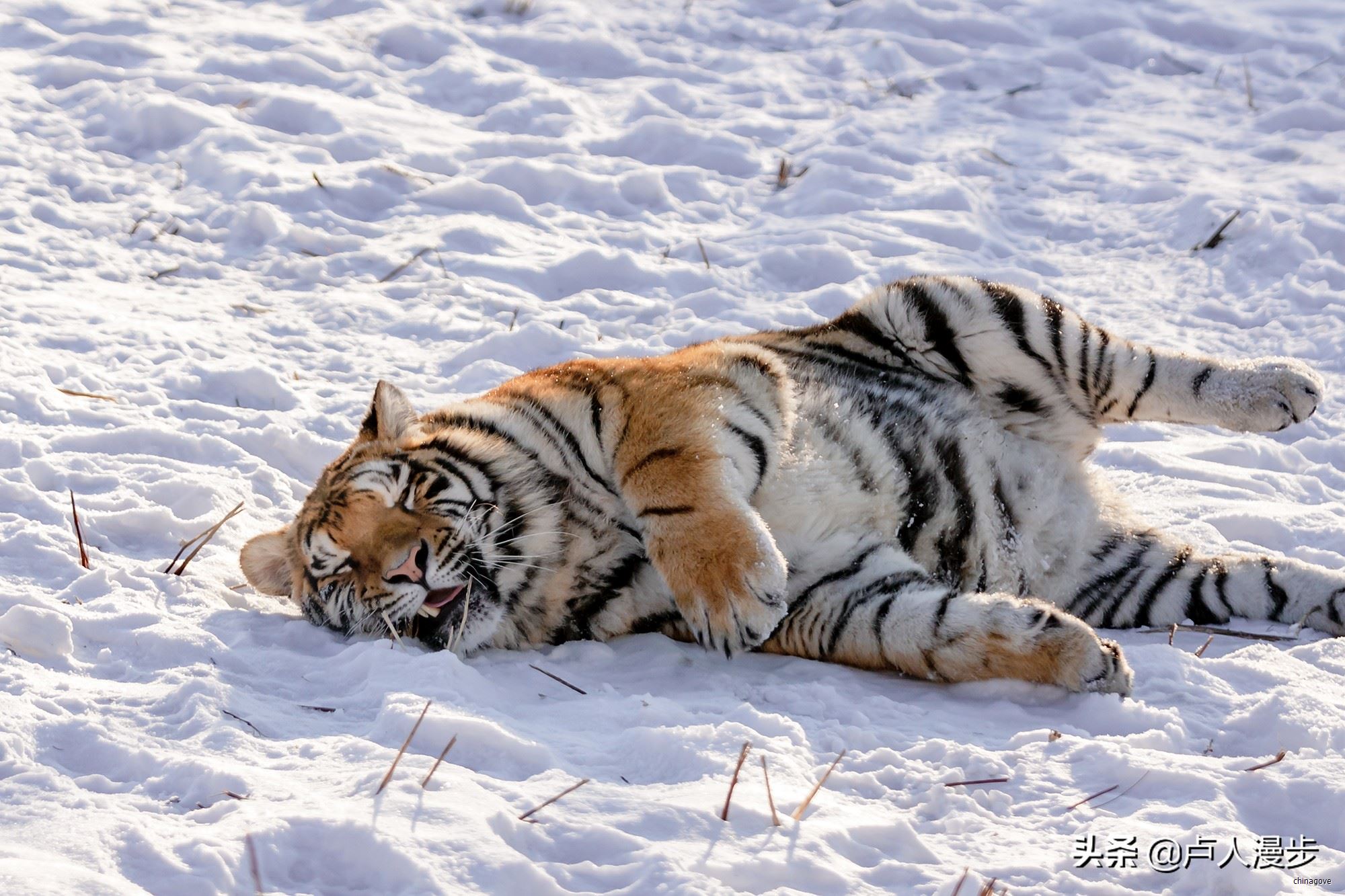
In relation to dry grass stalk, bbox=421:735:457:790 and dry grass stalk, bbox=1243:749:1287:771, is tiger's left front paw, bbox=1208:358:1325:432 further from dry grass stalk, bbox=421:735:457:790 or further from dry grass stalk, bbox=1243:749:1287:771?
dry grass stalk, bbox=421:735:457:790

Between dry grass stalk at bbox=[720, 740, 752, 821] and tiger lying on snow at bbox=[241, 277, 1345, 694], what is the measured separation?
0.52 meters

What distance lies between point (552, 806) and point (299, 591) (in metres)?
1.18

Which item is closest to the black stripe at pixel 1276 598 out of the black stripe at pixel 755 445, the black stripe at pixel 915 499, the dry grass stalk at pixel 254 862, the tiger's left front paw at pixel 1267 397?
the tiger's left front paw at pixel 1267 397

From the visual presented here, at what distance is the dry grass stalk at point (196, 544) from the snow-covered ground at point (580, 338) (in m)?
0.07

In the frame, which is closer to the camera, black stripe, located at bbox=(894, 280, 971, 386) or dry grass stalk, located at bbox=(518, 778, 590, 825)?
dry grass stalk, located at bbox=(518, 778, 590, 825)

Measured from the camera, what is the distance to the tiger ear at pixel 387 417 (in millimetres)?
3311

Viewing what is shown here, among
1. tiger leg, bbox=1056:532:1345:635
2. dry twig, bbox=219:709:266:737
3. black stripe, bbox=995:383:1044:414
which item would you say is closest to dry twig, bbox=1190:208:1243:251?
black stripe, bbox=995:383:1044:414

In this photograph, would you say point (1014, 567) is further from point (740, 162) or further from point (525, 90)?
point (525, 90)

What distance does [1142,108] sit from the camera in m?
6.71

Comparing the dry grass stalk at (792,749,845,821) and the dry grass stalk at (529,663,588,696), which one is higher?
the dry grass stalk at (792,749,845,821)

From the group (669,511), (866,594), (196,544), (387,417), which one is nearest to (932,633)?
(866,594)

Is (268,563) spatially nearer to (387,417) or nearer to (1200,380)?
(387,417)

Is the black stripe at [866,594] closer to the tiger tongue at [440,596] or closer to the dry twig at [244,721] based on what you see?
the tiger tongue at [440,596]

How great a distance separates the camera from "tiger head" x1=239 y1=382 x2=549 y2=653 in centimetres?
291
